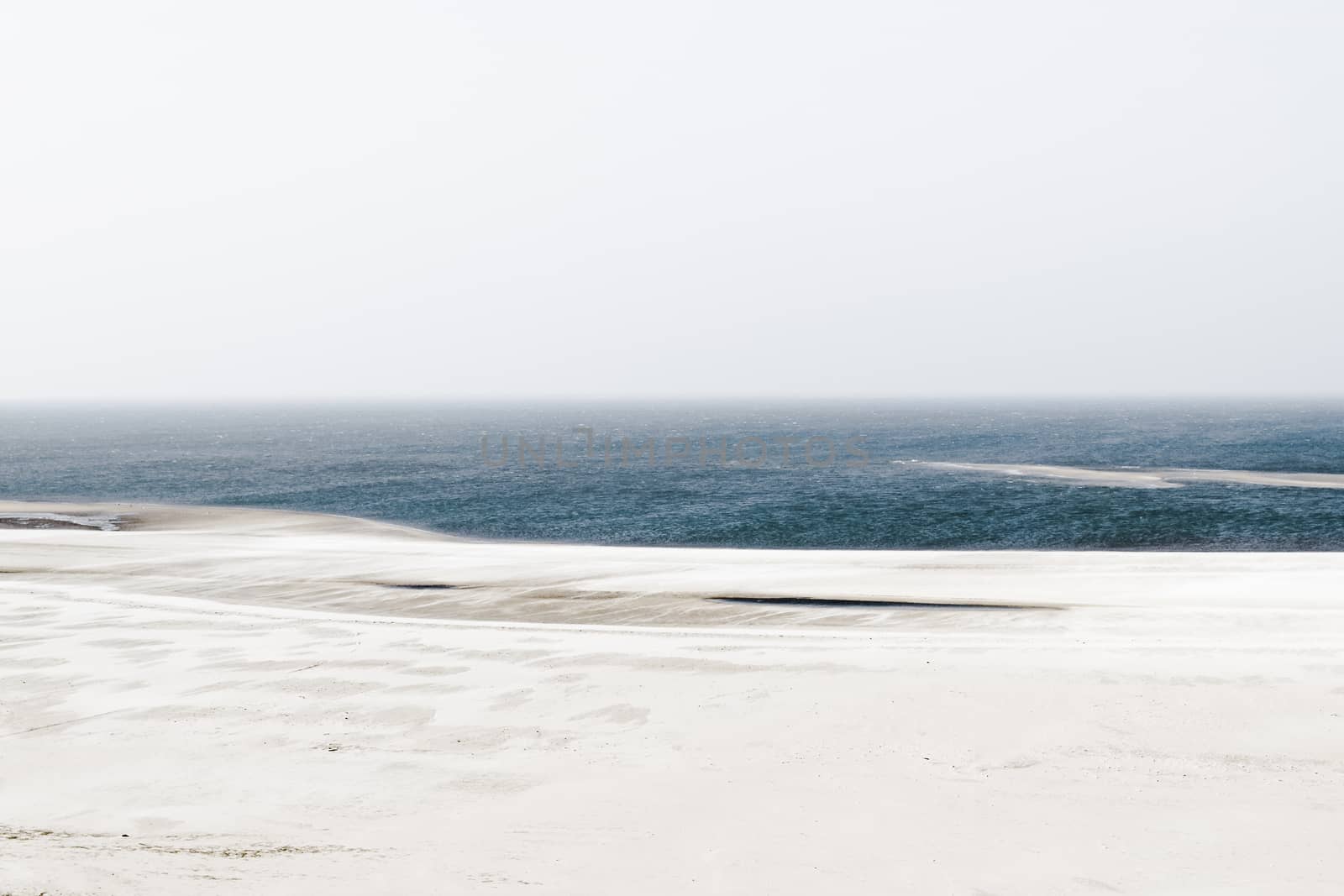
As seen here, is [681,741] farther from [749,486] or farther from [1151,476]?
[1151,476]

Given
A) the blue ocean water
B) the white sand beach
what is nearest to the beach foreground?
the blue ocean water

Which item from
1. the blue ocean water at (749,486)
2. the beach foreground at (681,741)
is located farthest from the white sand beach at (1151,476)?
the beach foreground at (681,741)

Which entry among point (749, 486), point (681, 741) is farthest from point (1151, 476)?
point (681, 741)

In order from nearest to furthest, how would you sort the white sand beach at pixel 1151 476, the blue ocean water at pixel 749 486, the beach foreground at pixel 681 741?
the beach foreground at pixel 681 741 < the blue ocean water at pixel 749 486 < the white sand beach at pixel 1151 476

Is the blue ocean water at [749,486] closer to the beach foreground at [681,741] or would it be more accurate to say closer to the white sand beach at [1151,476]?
the white sand beach at [1151,476]

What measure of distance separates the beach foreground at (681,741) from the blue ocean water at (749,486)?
69.3 ft

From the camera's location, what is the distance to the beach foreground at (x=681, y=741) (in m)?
10.7

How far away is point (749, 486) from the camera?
241 feet

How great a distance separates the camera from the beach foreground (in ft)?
35.2

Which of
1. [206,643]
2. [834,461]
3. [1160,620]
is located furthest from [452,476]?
[1160,620]

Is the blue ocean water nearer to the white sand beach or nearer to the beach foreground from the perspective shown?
the white sand beach

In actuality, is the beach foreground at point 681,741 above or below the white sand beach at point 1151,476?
below

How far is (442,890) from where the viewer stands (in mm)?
10133

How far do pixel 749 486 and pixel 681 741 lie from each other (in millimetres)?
58800
